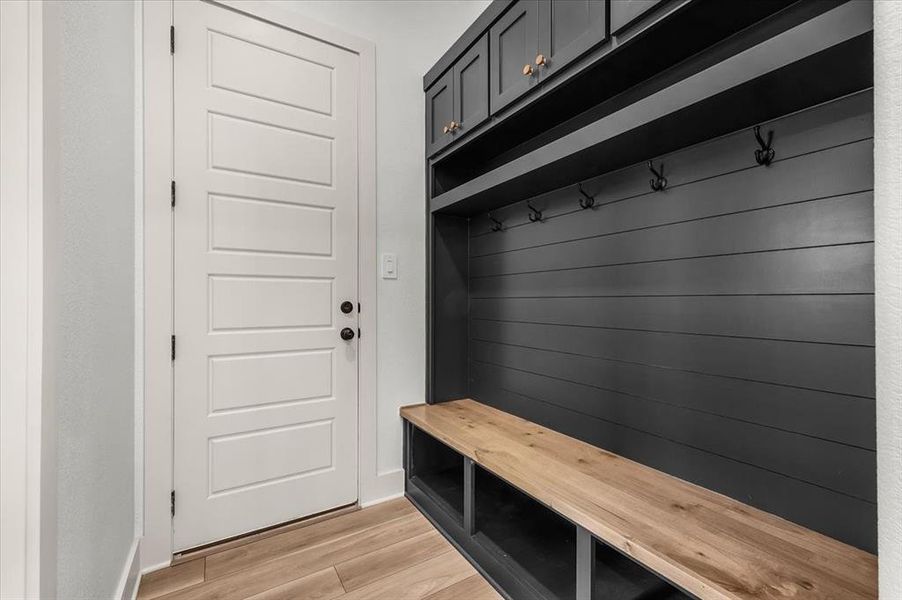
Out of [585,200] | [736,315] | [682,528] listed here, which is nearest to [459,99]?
[585,200]

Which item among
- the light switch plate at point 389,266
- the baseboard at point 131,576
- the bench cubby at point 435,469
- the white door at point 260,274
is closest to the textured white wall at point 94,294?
the baseboard at point 131,576

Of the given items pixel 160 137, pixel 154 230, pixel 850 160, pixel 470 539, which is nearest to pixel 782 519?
pixel 850 160

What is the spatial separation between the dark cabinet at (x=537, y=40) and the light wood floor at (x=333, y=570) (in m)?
1.88

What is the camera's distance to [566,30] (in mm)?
1382

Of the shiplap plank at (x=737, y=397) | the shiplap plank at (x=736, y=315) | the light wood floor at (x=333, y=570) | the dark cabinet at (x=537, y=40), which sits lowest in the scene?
the light wood floor at (x=333, y=570)

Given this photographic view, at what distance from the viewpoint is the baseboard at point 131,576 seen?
1.33 metres

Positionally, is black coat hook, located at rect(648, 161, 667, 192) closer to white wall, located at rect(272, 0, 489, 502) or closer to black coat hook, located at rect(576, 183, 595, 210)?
black coat hook, located at rect(576, 183, 595, 210)

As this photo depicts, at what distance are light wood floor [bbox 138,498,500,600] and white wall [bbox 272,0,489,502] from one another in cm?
33

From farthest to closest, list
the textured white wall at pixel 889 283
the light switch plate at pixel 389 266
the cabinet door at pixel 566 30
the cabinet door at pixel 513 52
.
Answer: the light switch plate at pixel 389 266
the cabinet door at pixel 513 52
the cabinet door at pixel 566 30
the textured white wall at pixel 889 283

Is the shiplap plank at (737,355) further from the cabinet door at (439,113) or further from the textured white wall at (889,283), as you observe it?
the cabinet door at (439,113)

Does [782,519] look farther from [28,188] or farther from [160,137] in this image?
[160,137]

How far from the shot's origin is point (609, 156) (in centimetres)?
140

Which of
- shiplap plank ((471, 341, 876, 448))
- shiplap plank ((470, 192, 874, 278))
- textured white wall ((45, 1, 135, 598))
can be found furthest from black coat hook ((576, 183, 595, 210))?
textured white wall ((45, 1, 135, 598))

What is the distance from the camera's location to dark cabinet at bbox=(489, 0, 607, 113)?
1290mm
